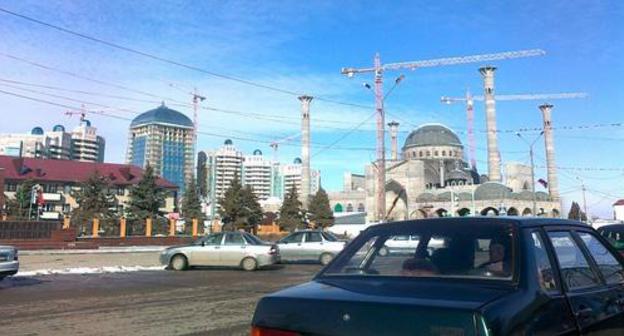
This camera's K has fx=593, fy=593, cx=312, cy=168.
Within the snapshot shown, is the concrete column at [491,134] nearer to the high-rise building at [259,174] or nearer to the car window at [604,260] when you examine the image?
the high-rise building at [259,174]

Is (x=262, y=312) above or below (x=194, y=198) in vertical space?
below

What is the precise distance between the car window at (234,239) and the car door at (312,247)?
4249mm

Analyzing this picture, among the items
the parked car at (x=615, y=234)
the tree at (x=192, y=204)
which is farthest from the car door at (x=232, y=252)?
the tree at (x=192, y=204)

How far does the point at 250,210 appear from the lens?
6775cm

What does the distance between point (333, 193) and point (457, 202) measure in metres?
56.3

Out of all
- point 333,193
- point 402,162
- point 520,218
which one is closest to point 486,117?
point 402,162

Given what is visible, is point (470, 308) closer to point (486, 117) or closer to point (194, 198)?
point (194, 198)

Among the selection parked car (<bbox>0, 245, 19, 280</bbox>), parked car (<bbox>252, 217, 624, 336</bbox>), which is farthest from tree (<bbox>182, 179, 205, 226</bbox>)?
parked car (<bbox>252, 217, 624, 336</bbox>)

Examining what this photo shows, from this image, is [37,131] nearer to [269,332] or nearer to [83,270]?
[83,270]

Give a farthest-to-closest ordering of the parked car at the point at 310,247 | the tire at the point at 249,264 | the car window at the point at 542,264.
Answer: the parked car at the point at 310,247, the tire at the point at 249,264, the car window at the point at 542,264

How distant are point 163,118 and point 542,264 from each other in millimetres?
103150

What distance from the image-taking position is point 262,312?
3523mm

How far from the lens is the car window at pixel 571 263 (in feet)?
12.8

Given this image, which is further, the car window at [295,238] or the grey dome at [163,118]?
the grey dome at [163,118]
